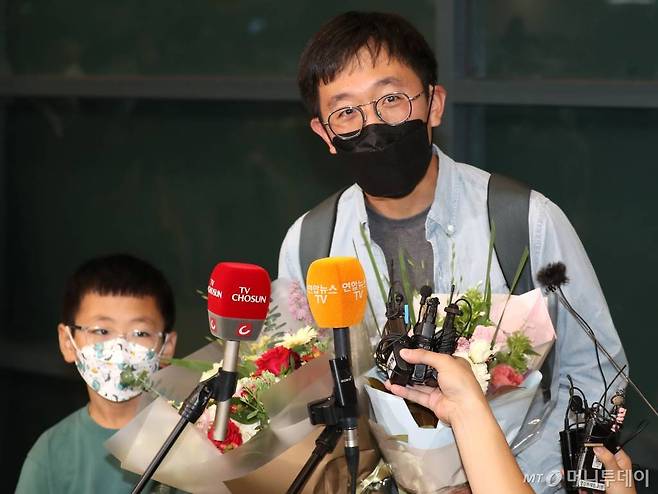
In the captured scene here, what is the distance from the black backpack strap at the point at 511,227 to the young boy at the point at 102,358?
1030mm

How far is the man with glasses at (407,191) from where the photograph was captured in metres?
2.30

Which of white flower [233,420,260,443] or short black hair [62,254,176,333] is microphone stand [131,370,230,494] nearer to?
white flower [233,420,260,443]

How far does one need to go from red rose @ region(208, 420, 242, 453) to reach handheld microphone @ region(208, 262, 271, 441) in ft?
0.20

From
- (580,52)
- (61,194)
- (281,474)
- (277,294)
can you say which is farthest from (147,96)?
(281,474)

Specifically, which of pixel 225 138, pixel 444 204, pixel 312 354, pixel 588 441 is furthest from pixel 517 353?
pixel 225 138

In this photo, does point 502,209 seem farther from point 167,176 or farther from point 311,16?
point 167,176

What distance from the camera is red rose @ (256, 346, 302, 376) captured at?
1765 millimetres

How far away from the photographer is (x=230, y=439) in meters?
1.67

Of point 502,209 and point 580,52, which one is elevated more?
point 580,52

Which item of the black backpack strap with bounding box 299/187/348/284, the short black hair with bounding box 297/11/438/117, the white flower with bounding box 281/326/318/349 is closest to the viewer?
the white flower with bounding box 281/326/318/349

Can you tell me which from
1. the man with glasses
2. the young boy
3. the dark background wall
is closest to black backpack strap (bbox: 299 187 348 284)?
the man with glasses

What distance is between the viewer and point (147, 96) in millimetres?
4684

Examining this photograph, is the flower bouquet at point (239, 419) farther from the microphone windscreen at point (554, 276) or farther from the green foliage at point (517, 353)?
the microphone windscreen at point (554, 276)

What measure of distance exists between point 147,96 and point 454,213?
8.35 feet
